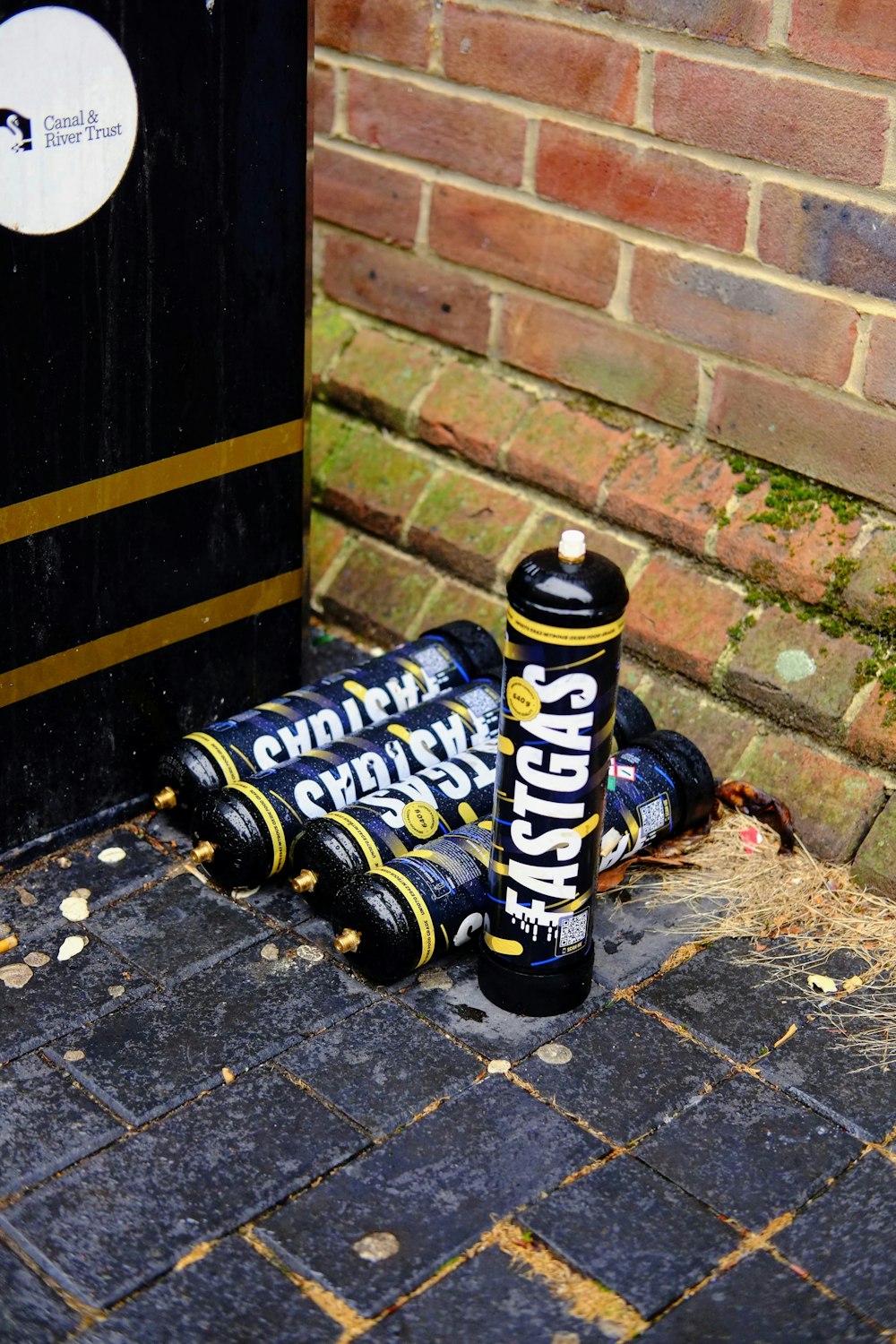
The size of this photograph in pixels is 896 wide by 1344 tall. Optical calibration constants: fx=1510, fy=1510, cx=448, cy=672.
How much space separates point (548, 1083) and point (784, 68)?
2467 millimetres

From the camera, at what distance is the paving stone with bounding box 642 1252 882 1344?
100.0 inches

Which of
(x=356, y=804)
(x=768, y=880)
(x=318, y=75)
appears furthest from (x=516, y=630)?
(x=318, y=75)

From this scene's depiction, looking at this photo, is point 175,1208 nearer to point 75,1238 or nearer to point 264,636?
point 75,1238

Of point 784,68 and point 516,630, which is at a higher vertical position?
point 784,68

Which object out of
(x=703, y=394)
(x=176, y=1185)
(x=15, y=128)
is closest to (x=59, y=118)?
(x=15, y=128)

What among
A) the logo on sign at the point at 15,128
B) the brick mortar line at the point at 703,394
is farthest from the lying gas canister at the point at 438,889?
the logo on sign at the point at 15,128

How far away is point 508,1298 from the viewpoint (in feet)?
8.51

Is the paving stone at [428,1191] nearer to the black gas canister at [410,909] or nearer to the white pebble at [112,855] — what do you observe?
the black gas canister at [410,909]

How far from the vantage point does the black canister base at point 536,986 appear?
10.5 feet

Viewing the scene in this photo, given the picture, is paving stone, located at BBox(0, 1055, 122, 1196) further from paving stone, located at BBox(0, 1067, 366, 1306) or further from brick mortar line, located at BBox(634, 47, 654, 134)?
brick mortar line, located at BBox(634, 47, 654, 134)

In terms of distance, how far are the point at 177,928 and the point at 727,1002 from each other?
1.25m

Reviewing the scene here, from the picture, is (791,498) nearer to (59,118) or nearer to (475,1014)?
(475,1014)

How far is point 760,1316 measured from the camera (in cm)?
258

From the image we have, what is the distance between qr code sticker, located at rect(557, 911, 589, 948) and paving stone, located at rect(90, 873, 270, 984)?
2.42 ft
